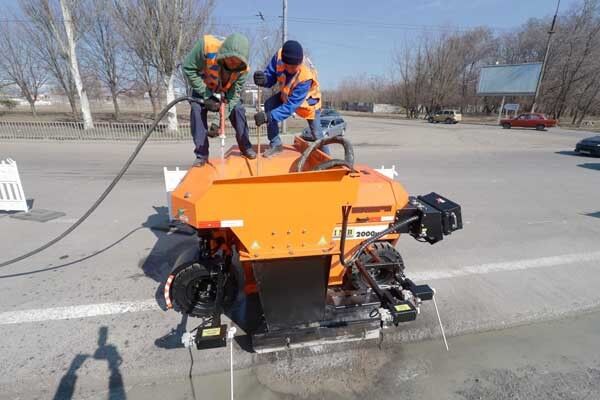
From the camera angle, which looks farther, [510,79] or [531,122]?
[510,79]

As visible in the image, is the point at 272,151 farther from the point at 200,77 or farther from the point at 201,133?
the point at 200,77

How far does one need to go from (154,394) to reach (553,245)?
518cm

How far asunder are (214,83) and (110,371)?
2838mm

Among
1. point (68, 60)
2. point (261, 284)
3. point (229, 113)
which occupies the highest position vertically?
point (68, 60)

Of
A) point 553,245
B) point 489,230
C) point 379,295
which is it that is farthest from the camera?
point 489,230

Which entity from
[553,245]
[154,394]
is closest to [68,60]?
[154,394]

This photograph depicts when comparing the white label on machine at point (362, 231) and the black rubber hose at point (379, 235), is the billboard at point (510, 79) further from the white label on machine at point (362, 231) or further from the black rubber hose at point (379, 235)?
the white label on machine at point (362, 231)

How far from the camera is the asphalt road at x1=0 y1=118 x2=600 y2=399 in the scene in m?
2.13

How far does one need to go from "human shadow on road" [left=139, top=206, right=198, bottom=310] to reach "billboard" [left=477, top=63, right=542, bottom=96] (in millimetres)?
38830

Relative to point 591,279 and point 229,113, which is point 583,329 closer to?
point 591,279

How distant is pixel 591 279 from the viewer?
3.34 metres

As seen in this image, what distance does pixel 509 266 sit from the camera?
142 inches

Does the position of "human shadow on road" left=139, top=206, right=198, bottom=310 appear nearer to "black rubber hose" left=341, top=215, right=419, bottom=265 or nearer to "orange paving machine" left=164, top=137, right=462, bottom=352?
"orange paving machine" left=164, top=137, right=462, bottom=352

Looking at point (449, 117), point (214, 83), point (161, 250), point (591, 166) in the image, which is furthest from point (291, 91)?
point (449, 117)
